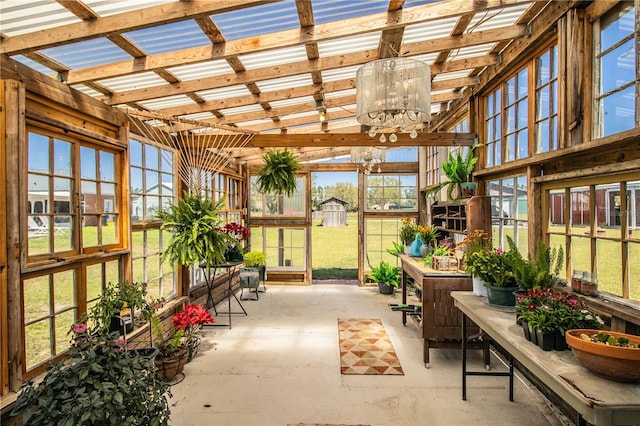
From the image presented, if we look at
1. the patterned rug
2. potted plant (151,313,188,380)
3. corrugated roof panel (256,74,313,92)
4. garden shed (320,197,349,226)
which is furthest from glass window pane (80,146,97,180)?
garden shed (320,197,349,226)

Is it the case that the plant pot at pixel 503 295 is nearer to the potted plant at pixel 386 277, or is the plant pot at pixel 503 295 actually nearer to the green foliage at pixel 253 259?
the potted plant at pixel 386 277

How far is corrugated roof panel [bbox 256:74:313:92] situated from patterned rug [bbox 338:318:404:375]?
2.93 meters

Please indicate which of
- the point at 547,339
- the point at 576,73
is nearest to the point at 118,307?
the point at 547,339

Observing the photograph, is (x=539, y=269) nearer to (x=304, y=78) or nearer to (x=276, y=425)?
(x=276, y=425)

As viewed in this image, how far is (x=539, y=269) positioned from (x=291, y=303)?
4.34m

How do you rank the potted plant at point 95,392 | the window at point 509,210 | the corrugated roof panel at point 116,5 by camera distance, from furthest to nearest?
the window at point 509,210
the corrugated roof panel at point 116,5
the potted plant at point 95,392

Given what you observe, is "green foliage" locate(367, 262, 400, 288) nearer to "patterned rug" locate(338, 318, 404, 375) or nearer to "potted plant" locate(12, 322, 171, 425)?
"patterned rug" locate(338, 318, 404, 375)

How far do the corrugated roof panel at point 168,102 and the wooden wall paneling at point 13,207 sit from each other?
5.12ft

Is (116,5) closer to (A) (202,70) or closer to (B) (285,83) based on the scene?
(A) (202,70)

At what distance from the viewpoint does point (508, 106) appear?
379cm

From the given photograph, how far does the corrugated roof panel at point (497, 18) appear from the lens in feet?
9.57

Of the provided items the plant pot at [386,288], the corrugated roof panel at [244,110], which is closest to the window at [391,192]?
the plant pot at [386,288]

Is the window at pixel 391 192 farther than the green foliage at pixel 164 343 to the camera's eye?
Yes

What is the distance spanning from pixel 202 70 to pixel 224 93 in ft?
2.10
